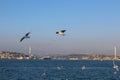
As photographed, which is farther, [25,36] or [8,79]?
[8,79]

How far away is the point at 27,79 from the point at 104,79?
53.3ft

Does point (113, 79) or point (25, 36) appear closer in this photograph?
point (25, 36)

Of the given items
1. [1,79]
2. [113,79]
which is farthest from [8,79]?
[113,79]

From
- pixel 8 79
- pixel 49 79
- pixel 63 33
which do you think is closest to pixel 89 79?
pixel 49 79

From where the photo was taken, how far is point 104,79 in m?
104

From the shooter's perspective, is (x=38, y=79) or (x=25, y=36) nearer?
(x=25, y=36)

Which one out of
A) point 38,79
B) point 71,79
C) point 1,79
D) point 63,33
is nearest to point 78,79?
point 71,79

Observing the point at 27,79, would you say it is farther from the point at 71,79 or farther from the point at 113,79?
the point at 113,79

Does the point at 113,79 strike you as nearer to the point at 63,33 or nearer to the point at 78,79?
the point at 78,79

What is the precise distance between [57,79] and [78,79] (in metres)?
4.73

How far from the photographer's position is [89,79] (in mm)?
104562

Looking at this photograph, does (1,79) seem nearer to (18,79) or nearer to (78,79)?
(18,79)

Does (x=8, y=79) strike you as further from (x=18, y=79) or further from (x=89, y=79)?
(x=89, y=79)

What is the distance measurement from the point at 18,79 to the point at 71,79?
11094mm
